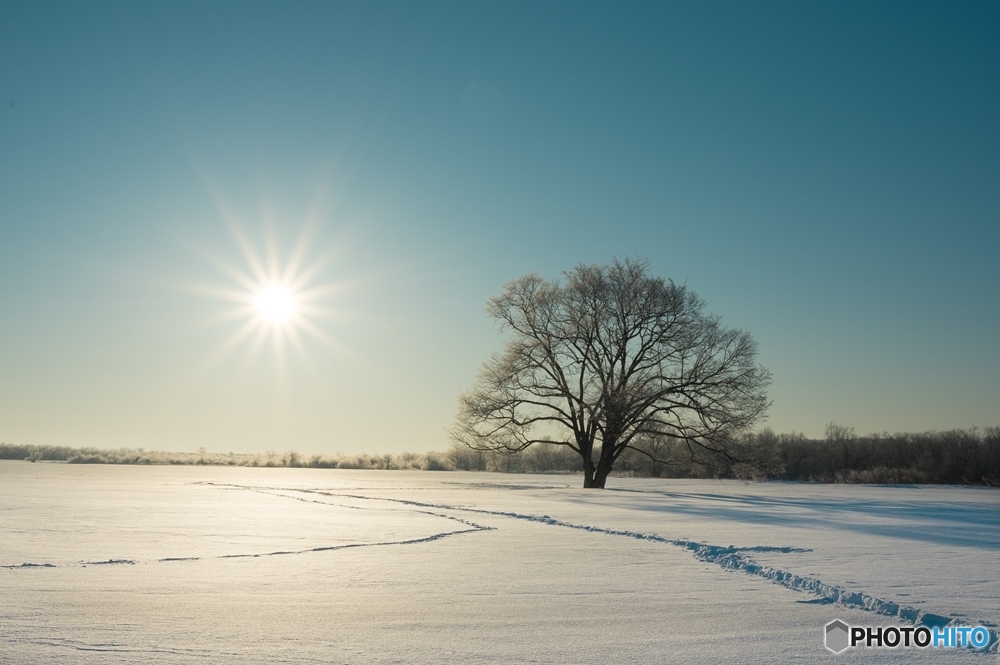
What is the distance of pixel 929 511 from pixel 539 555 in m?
12.5

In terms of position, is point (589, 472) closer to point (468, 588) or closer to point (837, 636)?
point (468, 588)

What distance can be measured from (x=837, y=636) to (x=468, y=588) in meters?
2.84

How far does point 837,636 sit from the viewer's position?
483 cm

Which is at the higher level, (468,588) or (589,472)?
(589,472)

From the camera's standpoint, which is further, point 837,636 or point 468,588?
point 468,588

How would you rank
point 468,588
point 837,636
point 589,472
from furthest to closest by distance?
point 589,472 < point 468,588 < point 837,636

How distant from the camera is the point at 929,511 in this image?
16844 millimetres

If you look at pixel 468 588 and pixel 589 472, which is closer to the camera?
pixel 468 588

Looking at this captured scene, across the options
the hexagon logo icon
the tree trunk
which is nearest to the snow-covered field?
the hexagon logo icon

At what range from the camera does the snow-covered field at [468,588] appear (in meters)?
4.44

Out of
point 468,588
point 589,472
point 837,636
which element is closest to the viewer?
point 837,636

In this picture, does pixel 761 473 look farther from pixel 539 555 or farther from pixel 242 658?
pixel 242 658

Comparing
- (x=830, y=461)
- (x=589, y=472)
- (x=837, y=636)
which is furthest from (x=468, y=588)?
(x=830, y=461)

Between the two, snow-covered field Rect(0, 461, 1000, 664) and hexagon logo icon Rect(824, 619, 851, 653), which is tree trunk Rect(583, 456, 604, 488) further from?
hexagon logo icon Rect(824, 619, 851, 653)
